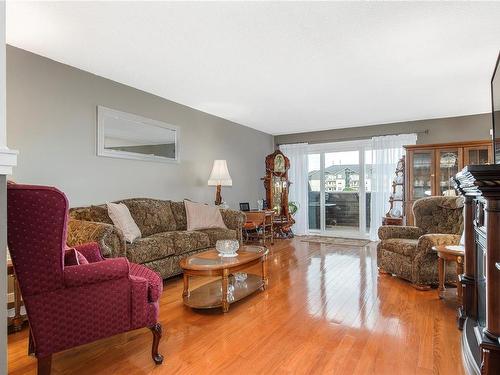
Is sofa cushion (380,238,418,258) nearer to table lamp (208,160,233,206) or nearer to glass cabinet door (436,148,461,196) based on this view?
glass cabinet door (436,148,461,196)

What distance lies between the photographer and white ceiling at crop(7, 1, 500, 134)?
2139 mm

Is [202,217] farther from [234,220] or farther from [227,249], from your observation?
[227,249]

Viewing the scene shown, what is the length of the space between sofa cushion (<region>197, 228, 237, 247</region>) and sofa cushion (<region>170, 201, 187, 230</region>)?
10.6 inches

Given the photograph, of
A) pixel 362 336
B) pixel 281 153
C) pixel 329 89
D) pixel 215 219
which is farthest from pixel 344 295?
pixel 281 153

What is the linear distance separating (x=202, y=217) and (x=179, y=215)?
0.31 metres

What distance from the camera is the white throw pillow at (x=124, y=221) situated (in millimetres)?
3080

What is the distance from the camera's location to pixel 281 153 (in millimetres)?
6250

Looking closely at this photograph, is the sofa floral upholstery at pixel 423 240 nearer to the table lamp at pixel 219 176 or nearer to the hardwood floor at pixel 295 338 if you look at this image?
the hardwood floor at pixel 295 338

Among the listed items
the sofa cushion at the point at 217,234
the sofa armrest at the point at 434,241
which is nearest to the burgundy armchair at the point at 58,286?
→ the sofa cushion at the point at 217,234

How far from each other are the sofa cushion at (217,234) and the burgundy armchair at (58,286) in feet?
6.82

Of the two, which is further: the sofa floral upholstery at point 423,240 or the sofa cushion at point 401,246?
the sofa cushion at point 401,246

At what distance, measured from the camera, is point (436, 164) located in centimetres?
483

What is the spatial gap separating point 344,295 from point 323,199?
387cm

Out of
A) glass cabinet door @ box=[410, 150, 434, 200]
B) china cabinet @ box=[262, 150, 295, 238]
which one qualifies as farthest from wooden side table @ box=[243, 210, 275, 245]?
glass cabinet door @ box=[410, 150, 434, 200]
